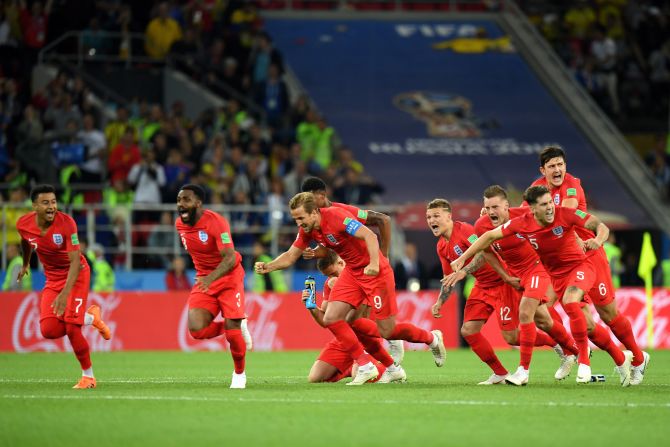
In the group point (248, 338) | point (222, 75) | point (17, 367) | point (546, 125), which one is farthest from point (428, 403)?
point (546, 125)

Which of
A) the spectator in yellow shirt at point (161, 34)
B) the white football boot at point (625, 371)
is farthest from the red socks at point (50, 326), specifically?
the spectator in yellow shirt at point (161, 34)

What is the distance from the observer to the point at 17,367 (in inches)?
707

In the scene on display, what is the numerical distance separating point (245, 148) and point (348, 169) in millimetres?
2431

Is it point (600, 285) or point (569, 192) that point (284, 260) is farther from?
point (600, 285)

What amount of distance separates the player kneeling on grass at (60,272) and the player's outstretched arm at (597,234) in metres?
5.36

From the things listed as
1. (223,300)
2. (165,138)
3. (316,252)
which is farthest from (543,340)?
(165,138)

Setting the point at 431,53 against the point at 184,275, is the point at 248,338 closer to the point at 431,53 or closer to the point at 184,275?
the point at 184,275

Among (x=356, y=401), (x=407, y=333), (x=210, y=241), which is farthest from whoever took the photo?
(x=407, y=333)

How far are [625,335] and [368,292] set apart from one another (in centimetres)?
285

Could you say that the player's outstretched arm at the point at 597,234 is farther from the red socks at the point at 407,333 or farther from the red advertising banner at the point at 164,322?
the red advertising banner at the point at 164,322

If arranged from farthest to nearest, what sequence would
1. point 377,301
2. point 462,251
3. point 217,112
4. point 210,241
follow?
point 217,112
point 462,251
point 377,301
point 210,241

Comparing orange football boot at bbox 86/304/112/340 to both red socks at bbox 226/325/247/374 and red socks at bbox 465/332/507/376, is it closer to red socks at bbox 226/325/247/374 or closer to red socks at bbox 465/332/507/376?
red socks at bbox 226/325/247/374

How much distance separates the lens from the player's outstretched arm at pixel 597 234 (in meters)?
13.1

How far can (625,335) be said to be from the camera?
46.0 ft
